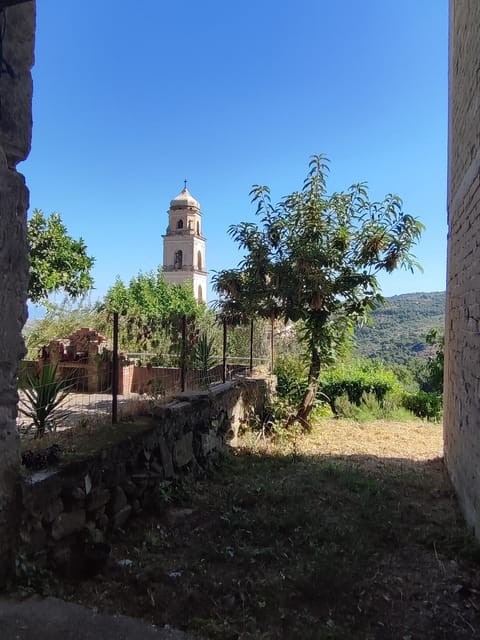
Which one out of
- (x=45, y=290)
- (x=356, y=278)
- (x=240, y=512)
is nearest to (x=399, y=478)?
(x=240, y=512)

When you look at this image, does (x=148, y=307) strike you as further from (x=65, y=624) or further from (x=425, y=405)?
(x=65, y=624)

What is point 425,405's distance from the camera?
387 inches

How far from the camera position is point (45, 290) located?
1135 centimetres

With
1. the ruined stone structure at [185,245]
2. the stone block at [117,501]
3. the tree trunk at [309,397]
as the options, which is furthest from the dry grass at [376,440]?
the ruined stone structure at [185,245]

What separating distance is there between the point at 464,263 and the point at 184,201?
43.7 metres

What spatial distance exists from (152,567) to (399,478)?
3.29 meters

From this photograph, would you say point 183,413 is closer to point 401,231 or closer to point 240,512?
point 240,512

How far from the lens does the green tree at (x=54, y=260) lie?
11.1 m

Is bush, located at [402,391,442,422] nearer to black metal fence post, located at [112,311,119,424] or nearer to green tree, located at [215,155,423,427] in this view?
green tree, located at [215,155,423,427]

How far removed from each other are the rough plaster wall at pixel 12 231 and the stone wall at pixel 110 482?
0.13 metres

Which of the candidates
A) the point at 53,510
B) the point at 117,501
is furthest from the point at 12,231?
the point at 117,501

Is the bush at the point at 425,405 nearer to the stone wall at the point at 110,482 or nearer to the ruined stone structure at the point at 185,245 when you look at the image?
the stone wall at the point at 110,482

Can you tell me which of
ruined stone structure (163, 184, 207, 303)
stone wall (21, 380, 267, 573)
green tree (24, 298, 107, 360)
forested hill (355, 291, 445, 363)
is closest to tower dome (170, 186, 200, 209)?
ruined stone structure (163, 184, 207, 303)

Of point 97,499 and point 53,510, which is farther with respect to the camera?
point 97,499
